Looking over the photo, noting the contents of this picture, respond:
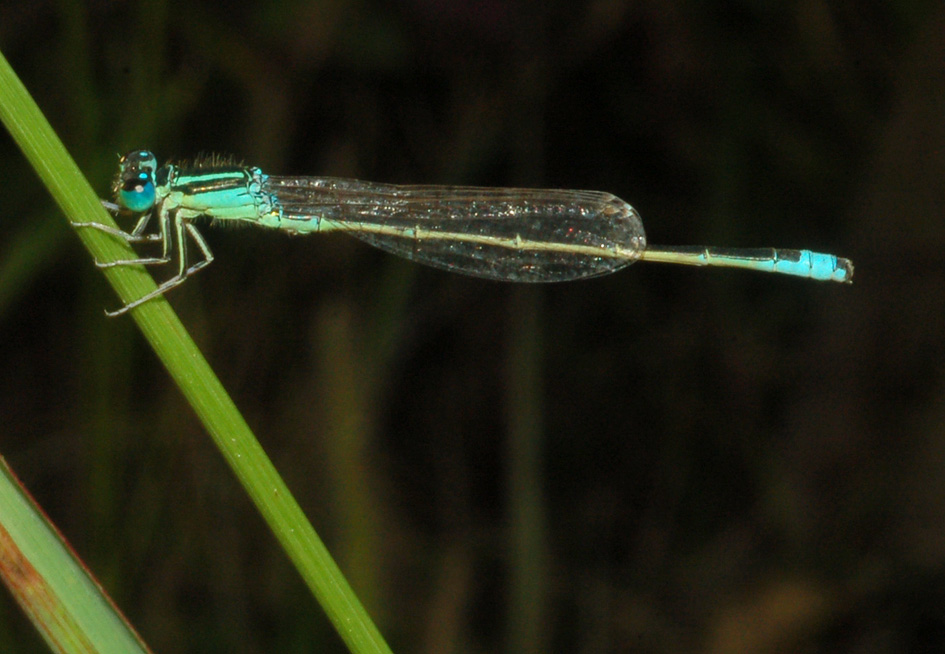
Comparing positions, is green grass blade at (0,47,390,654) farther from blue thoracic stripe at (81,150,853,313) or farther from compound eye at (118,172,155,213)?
blue thoracic stripe at (81,150,853,313)

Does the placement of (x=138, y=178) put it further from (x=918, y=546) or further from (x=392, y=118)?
(x=918, y=546)

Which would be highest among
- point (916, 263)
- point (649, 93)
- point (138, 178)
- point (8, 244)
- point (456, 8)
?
point (456, 8)

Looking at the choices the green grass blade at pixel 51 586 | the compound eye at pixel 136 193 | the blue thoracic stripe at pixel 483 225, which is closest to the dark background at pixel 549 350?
the blue thoracic stripe at pixel 483 225

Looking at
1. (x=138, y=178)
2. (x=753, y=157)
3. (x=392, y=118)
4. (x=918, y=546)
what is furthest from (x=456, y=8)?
(x=918, y=546)

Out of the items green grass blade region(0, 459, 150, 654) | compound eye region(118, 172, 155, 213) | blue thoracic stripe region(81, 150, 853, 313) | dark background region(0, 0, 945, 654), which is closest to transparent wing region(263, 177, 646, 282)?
blue thoracic stripe region(81, 150, 853, 313)

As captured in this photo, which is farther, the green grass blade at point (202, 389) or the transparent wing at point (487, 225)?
the transparent wing at point (487, 225)

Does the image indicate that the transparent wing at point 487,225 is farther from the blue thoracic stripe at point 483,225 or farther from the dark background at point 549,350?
the dark background at point 549,350
